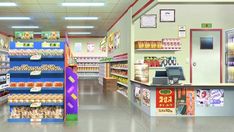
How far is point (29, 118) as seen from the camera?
6719 mm

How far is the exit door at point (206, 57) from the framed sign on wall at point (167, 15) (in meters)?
1.06

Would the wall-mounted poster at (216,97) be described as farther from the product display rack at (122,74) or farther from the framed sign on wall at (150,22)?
the product display rack at (122,74)

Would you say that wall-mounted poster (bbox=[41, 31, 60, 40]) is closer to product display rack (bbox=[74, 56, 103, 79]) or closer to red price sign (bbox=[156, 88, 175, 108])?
red price sign (bbox=[156, 88, 175, 108])

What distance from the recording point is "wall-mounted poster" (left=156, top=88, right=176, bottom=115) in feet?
24.8

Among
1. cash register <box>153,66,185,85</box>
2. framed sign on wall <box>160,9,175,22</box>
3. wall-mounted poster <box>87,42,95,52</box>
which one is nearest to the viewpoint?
cash register <box>153,66,185,85</box>

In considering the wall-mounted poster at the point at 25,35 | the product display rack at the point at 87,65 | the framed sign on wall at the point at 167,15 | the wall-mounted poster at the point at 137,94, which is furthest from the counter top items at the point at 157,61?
the product display rack at the point at 87,65

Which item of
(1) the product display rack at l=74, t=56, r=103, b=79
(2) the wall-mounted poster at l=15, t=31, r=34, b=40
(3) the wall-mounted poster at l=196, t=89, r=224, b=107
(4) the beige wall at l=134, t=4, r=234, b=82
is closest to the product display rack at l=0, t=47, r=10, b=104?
(2) the wall-mounted poster at l=15, t=31, r=34, b=40

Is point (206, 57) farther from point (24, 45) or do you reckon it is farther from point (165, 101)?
point (24, 45)

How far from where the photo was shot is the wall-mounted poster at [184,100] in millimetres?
7574

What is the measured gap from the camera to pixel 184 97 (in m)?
7.58

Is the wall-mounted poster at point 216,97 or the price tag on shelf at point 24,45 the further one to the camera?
the wall-mounted poster at point 216,97

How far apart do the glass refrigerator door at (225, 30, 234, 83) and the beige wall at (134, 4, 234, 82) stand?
39 cm

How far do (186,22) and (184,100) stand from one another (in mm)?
4202

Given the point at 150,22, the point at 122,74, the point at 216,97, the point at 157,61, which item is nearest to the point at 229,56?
the point at 157,61
